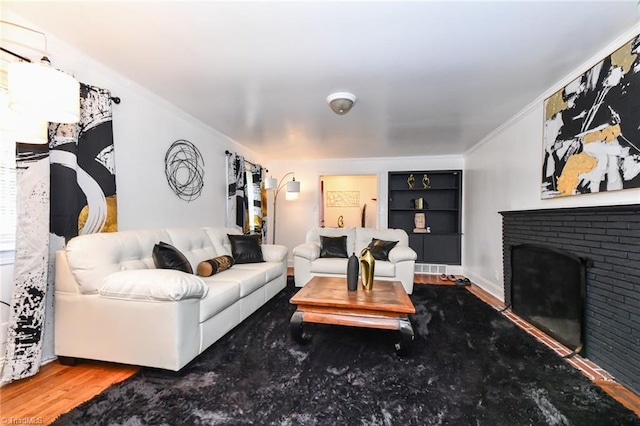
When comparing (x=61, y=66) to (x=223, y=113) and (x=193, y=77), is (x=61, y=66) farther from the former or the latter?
(x=223, y=113)

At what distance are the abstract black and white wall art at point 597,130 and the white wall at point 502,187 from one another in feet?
0.29

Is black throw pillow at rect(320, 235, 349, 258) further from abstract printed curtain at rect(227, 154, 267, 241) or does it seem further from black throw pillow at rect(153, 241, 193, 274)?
black throw pillow at rect(153, 241, 193, 274)

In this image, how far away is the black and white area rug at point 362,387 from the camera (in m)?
1.51

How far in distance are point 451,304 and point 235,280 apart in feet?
8.50

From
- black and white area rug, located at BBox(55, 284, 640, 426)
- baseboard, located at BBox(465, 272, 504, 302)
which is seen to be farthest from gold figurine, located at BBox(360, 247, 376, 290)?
baseboard, located at BBox(465, 272, 504, 302)

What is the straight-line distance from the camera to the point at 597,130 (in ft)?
7.05

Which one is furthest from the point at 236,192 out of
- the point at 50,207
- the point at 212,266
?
the point at 50,207

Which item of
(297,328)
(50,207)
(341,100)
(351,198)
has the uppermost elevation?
(341,100)

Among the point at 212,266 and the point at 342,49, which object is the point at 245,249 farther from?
the point at 342,49

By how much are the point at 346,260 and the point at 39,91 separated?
11.6ft

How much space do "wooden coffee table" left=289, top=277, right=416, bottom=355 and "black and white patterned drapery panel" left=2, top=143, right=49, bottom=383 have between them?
1.71m

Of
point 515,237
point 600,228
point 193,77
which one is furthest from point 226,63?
point 515,237

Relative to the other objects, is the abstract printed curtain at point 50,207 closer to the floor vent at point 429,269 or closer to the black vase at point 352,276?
the black vase at point 352,276

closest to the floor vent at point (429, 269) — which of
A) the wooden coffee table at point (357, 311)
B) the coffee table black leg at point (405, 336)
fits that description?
the wooden coffee table at point (357, 311)
